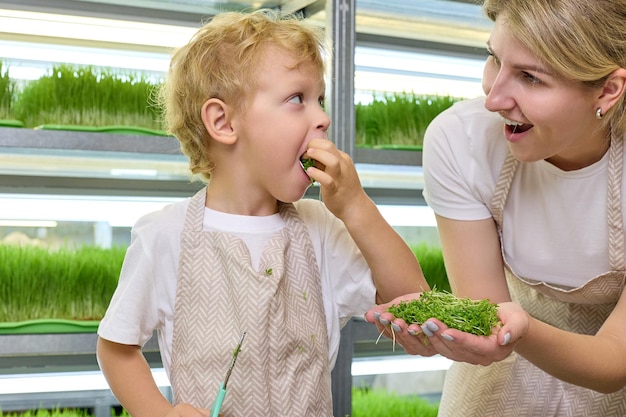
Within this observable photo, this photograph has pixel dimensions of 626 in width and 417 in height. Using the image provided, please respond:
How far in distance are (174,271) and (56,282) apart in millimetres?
1015

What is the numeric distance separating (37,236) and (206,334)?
3.88ft

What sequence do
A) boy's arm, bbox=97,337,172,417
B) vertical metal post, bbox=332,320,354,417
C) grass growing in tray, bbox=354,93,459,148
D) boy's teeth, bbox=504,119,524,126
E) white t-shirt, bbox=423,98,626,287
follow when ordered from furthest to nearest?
grass growing in tray, bbox=354,93,459,148
vertical metal post, bbox=332,320,354,417
white t-shirt, bbox=423,98,626,287
boy's teeth, bbox=504,119,524,126
boy's arm, bbox=97,337,172,417

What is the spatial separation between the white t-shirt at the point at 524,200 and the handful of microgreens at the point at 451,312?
37 cm

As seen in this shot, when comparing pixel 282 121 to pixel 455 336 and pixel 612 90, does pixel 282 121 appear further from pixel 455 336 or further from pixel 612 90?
pixel 612 90

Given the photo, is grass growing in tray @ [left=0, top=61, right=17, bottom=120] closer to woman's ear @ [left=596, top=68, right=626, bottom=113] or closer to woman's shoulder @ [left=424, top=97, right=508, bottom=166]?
woman's shoulder @ [left=424, top=97, right=508, bottom=166]

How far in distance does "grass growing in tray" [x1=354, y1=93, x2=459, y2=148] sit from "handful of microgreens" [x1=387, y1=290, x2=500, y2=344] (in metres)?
1.30

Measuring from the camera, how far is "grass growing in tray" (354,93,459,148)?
2.58 meters

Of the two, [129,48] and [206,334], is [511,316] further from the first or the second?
[129,48]

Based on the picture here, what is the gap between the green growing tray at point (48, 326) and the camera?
2.17 m

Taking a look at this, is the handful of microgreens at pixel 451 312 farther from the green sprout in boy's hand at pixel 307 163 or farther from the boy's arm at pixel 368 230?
the green sprout in boy's hand at pixel 307 163

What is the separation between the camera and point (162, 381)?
7.66ft

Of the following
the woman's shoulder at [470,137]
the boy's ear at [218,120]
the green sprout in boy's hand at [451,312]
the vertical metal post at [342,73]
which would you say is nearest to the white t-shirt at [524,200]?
the woman's shoulder at [470,137]

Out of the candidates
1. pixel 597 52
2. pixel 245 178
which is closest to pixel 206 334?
pixel 245 178

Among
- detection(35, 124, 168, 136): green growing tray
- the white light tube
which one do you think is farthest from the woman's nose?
the white light tube
